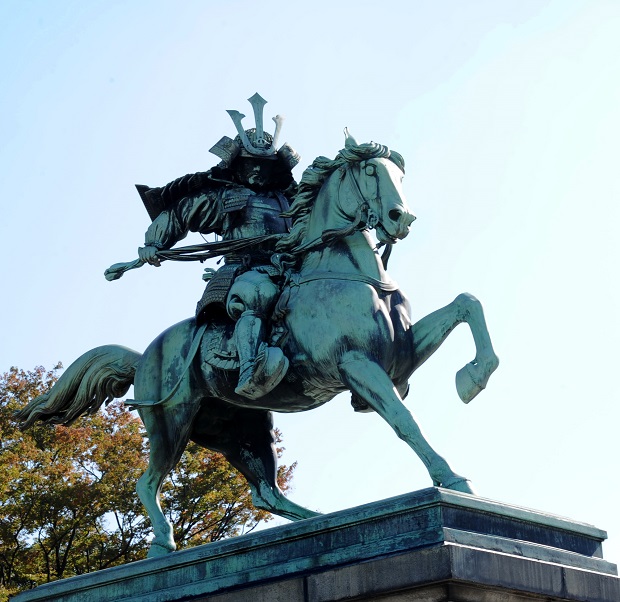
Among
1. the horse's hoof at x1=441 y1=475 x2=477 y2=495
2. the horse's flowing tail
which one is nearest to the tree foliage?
the horse's flowing tail

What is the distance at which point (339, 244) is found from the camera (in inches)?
367

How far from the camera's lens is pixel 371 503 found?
25.3ft

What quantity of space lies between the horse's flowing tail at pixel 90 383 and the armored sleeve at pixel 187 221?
40.2 inches

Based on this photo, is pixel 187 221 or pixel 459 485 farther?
pixel 187 221

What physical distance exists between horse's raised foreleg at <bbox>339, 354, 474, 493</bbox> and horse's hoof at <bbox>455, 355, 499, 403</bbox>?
1.63ft

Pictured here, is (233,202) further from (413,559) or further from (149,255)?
(413,559)

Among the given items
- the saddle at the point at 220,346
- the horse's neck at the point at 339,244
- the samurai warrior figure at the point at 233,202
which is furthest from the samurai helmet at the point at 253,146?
the saddle at the point at 220,346

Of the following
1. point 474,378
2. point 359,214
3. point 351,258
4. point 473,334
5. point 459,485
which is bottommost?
point 459,485

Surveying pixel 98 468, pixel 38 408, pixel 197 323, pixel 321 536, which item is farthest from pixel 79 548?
pixel 321 536

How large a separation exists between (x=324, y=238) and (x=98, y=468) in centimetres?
1359

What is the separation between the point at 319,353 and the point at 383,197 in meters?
1.22

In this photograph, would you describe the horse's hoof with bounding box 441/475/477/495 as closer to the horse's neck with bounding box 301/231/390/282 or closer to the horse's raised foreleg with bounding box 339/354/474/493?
the horse's raised foreleg with bounding box 339/354/474/493

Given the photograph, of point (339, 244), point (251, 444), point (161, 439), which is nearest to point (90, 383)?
point (161, 439)

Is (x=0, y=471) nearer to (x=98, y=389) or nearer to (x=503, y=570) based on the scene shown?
(x=98, y=389)
